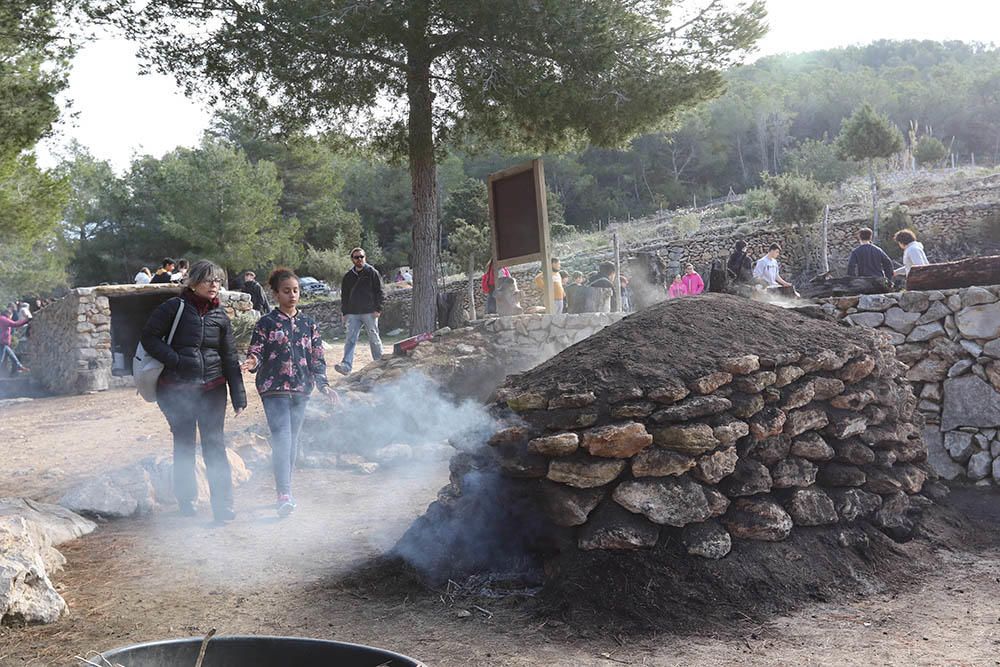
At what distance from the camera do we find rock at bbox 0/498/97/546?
15.4ft

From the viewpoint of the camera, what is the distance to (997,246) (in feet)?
66.9

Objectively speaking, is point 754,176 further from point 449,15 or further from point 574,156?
point 449,15

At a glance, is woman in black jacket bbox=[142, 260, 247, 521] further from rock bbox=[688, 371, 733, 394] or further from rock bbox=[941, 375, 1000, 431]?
rock bbox=[941, 375, 1000, 431]

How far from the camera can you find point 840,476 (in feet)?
13.2

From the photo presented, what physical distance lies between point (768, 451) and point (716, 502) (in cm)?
48

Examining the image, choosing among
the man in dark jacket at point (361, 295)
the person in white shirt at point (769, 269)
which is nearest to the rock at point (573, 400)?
the man in dark jacket at point (361, 295)

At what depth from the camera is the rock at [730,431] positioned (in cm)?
365

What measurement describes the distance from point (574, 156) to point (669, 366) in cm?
5041

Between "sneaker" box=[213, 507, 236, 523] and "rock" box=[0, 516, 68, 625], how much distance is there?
53.3 inches

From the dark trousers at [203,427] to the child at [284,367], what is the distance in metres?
0.30

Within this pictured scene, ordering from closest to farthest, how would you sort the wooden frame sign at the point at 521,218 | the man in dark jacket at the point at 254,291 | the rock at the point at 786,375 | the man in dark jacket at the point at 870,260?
the rock at the point at 786,375, the man in dark jacket at the point at 870,260, the wooden frame sign at the point at 521,218, the man in dark jacket at the point at 254,291

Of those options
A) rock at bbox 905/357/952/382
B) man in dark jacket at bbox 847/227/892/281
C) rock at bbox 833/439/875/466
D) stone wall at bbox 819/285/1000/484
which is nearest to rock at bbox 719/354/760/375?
rock at bbox 833/439/875/466

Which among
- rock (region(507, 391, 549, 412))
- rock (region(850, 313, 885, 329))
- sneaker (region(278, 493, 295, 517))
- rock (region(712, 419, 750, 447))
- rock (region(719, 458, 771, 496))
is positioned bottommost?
sneaker (region(278, 493, 295, 517))

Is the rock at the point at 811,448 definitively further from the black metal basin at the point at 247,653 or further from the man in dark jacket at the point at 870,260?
the man in dark jacket at the point at 870,260
